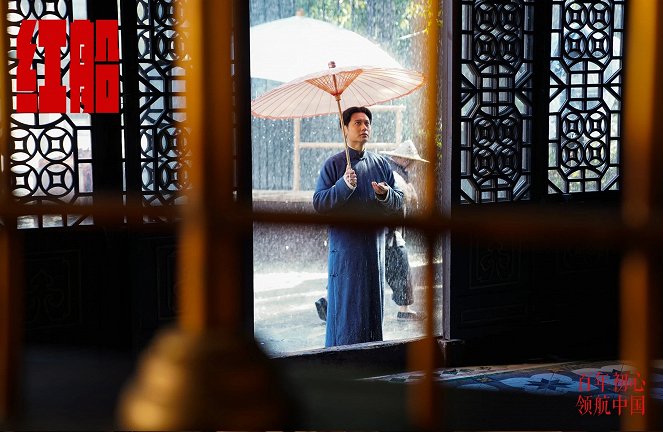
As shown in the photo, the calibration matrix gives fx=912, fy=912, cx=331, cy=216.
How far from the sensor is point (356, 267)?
12.2ft

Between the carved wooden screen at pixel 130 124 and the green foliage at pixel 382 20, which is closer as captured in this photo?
the carved wooden screen at pixel 130 124

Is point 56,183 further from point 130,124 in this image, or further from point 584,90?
point 584,90

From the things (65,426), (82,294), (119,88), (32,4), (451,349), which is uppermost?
(32,4)

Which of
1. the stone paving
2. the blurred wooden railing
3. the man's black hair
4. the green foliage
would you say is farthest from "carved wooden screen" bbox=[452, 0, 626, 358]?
the blurred wooden railing

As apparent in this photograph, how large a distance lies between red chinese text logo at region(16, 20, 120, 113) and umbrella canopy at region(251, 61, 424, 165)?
631 mm

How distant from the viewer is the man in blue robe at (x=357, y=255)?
371 centimetres

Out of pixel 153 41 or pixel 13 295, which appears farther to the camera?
pixel 153 41

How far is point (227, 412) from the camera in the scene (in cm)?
38

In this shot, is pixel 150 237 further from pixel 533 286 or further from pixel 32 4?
pixel 533 286

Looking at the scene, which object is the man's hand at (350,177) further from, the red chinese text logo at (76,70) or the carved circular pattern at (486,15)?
the red chinese text logo at (76,70)

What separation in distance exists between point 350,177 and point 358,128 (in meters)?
0.20

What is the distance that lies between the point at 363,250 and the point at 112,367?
3060 mm

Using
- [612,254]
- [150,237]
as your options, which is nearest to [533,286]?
[612,254]

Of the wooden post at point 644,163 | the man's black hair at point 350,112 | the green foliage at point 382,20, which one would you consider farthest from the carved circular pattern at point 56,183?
the green foliage at point 382,20
